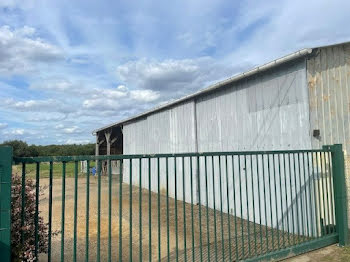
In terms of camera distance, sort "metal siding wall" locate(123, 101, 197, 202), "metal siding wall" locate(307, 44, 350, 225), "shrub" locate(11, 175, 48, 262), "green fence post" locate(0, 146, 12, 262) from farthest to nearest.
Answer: "metal siding wall" locate(123, 101, 197, 202)
"metal siding wall" locate(307, 44, 350, 225)
"shrub" locate(11, 175, 48, 262)
"green fence post" locate(0, 146, 12, 262)

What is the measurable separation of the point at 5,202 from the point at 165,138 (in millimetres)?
9868

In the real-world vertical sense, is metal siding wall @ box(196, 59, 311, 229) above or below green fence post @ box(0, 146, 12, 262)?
above

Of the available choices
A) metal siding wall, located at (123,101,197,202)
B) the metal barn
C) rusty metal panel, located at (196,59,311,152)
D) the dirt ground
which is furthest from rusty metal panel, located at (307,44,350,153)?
metal siding wall, located at (123,101,197,202)

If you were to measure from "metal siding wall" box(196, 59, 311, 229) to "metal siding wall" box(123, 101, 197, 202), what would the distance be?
3.16 feet

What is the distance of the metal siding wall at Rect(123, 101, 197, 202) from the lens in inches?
401

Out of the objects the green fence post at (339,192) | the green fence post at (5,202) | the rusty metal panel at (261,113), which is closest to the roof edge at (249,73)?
the rusty metal panel at (261,113)

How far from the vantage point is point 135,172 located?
1492cm

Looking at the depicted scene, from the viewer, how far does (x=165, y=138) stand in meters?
12.0

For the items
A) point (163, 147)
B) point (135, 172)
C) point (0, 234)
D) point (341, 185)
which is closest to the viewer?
point (0, 234)

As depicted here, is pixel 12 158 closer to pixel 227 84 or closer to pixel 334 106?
pixel 334 106

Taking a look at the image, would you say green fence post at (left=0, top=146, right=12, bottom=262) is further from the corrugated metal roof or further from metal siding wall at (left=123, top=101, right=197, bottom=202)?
→ metal siding wall at (left=123, top=101, right=197, bottom=202)

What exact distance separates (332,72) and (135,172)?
11.1 meters

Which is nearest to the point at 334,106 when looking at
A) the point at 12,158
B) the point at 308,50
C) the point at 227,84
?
the point at 308,50

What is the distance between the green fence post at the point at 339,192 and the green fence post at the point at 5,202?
4.70 metres
